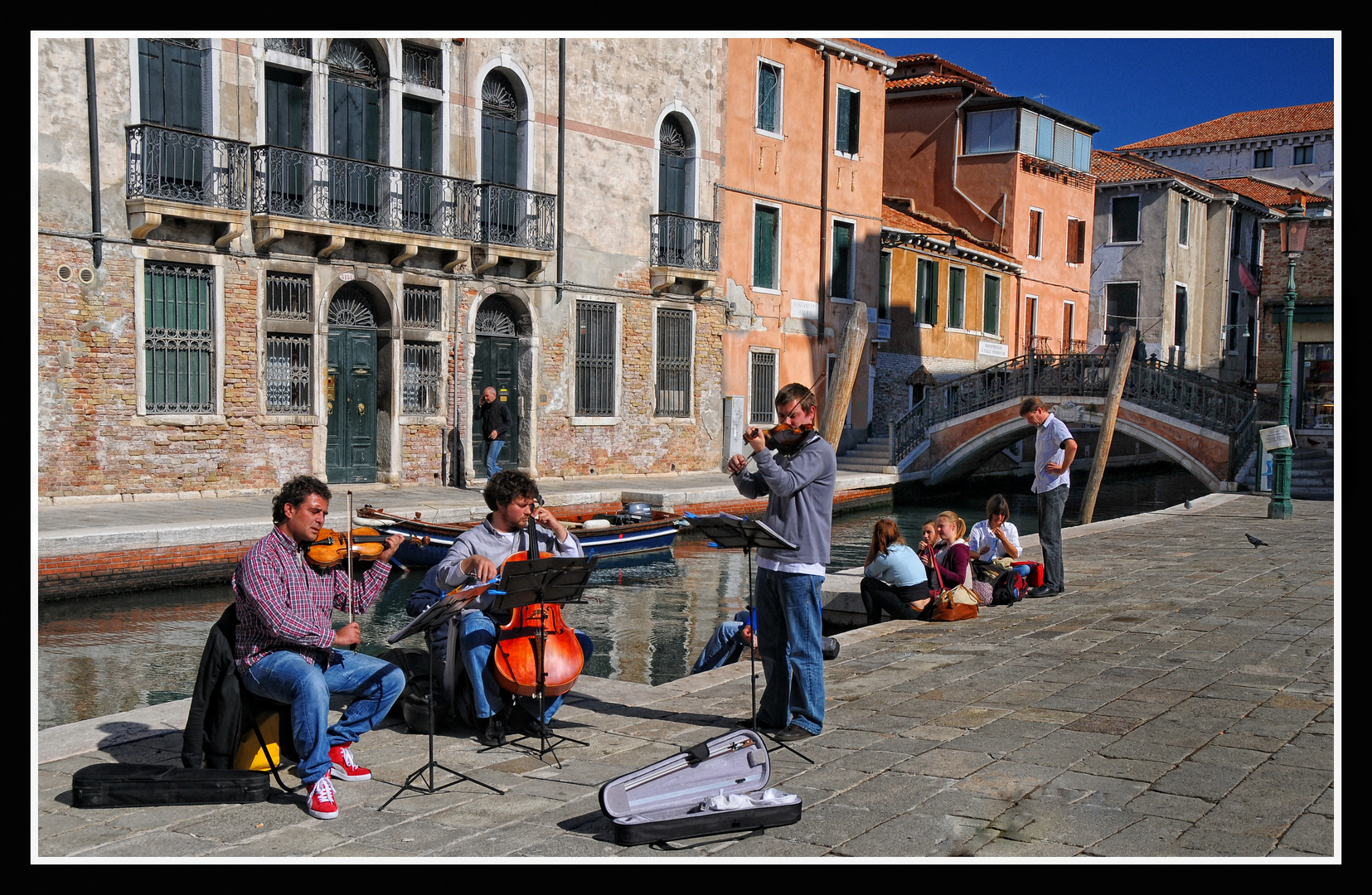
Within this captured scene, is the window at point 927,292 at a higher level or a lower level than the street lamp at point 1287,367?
higher

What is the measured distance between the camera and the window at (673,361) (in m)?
22.5

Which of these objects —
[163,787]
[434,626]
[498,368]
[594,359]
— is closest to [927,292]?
[594,359]

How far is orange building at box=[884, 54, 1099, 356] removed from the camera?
104 ft

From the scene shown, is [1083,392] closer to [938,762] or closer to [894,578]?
[894,578]

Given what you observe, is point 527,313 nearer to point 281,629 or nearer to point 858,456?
point 858,456

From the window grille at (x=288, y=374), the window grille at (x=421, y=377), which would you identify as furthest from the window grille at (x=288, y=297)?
the window grille at (x=421, y=377)

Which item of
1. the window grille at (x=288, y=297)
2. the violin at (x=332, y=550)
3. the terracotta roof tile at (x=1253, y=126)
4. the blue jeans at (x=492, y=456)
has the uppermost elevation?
the terracotta roof tile at (x=1253, y=126)

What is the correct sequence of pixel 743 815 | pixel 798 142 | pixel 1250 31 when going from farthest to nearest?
pixel 798 142 < pixel 1250 31 < pixel 743 815

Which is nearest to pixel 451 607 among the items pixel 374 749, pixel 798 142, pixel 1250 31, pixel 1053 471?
pixel 374 749

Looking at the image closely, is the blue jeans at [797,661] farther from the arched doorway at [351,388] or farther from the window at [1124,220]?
the window at [1124,220]

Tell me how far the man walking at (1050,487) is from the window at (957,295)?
20.8 m

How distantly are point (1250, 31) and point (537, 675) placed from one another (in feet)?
12.3

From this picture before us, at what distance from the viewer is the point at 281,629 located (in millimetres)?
4691

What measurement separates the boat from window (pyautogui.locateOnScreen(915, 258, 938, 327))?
13.4 meters
